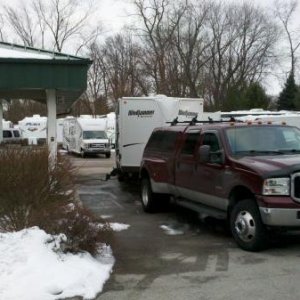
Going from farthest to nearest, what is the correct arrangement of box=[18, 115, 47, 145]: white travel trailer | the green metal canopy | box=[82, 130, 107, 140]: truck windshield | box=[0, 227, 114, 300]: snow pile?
box=[18, 115, 47, 145]: white travel trailer → box=[82, 130, 107, 140]: truck windshield → the green metal canopy → box=[0, 227, 114, 300]: snow pile

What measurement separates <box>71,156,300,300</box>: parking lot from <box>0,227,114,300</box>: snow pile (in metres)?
0.24

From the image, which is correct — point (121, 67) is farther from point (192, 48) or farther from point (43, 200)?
point (43, 200)

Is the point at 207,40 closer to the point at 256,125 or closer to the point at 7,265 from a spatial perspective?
the point at 256,125

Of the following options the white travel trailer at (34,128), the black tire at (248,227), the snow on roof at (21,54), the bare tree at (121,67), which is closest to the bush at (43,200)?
the black tire at (248,227)

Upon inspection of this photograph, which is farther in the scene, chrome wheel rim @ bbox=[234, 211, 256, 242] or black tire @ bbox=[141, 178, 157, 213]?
black tire @ bbox=[141, 178, 157, 213]

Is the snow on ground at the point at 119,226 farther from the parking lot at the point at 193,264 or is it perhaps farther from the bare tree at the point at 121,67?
the bare tree at the point at 121,67

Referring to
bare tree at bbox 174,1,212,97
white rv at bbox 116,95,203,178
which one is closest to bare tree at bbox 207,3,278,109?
bare tree at bbox 174,1,212,97

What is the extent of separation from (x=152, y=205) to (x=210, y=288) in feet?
19.6

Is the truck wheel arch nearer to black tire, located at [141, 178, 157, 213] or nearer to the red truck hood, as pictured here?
the red truck hood

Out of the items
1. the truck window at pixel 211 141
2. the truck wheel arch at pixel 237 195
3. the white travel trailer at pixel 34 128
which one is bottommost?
the truck wheel arch at pixel 237 195

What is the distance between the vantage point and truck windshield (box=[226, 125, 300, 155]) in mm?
9297

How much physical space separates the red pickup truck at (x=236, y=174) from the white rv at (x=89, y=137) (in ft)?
84.8

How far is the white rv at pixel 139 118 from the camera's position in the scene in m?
17.4

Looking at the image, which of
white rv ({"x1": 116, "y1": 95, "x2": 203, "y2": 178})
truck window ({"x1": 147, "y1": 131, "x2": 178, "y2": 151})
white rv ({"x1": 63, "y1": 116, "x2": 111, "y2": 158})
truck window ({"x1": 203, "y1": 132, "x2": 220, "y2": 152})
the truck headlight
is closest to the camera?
the truck headlight
